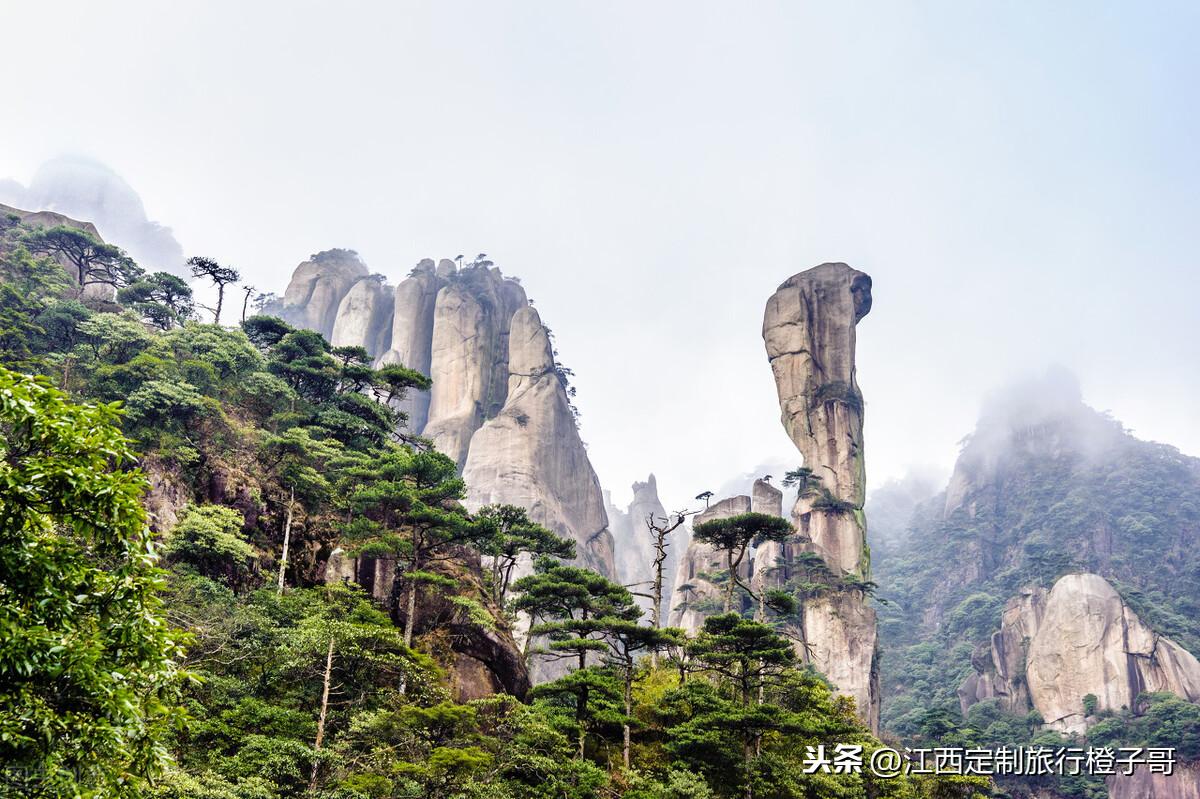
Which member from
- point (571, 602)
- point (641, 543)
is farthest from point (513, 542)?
point (641, 543)

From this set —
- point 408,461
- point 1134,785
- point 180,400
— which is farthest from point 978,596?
point 180,400

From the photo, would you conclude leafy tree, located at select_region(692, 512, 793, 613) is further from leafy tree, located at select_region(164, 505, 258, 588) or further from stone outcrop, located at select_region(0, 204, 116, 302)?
stone outcrop, located at select_region(0, 204, 116, 302)

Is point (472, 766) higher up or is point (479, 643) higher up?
point (479, 643)

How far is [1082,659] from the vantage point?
4219cm

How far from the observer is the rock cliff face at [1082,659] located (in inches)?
1608

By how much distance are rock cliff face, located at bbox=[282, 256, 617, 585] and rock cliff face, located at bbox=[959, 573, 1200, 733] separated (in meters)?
24.6

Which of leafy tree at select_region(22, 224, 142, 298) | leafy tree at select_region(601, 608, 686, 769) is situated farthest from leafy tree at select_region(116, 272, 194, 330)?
leafy tree at select_region(601, 608, 686, 769)

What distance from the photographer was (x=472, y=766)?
12.3m

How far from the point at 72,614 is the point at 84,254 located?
33234 millimetres

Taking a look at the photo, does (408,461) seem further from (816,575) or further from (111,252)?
(816,575)

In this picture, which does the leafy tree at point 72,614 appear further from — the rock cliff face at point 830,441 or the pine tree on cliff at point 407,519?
the rock cliff face at point 830,441

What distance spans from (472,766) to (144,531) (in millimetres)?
8883

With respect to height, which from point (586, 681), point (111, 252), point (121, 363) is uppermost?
point (111, 252)

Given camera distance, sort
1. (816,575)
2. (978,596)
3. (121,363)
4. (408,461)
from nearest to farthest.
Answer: (408,461) → (121,363) → (816,575) → (978,596)
